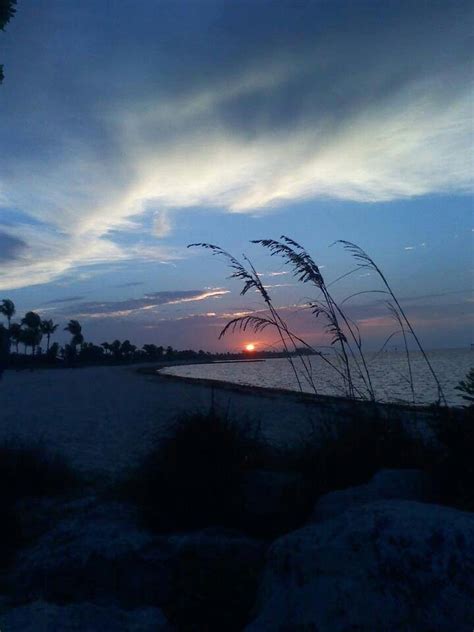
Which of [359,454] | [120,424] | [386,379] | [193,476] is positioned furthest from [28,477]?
[386,379]

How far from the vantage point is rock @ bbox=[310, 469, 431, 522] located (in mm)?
3477

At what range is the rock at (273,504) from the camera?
155 inches

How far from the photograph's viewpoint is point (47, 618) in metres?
2.56

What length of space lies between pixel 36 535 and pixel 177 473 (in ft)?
3.92

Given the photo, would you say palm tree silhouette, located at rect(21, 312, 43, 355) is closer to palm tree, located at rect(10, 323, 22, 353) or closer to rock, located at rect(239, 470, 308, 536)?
palm tree, located at rect(10, 323, 22, 353)

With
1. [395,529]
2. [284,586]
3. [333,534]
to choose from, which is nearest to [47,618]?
[284,586]

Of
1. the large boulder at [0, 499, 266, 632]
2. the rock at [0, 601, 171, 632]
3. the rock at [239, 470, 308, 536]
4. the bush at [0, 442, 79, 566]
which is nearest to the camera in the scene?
the rock at [0, 601, 171, 632]

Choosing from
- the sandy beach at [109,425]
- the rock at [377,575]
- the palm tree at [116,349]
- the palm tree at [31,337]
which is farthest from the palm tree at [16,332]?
the rock at [377,575]

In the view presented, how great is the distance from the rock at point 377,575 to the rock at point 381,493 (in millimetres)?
821

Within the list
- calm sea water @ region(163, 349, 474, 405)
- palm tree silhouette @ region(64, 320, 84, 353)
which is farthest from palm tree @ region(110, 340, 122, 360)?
calm sea water @ region(163, 349, 474, 405)

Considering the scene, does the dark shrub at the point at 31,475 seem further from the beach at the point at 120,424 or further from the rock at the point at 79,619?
the rock at the point at 79,619

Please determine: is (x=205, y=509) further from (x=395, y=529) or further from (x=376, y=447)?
(x=395, y=529)

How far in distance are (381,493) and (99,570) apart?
1.85 metres

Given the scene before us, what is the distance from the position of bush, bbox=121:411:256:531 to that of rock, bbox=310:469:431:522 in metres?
0.84
